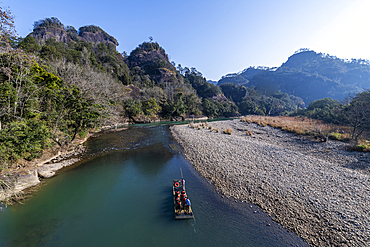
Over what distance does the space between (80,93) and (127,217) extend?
12.0 meters

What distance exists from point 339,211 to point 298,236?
250 centimetres

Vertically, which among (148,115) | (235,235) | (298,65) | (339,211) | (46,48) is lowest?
(235,235)

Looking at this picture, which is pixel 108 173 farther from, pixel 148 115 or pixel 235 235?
pixel 148 115

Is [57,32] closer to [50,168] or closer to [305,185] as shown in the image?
[50,168]

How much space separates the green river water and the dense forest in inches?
135

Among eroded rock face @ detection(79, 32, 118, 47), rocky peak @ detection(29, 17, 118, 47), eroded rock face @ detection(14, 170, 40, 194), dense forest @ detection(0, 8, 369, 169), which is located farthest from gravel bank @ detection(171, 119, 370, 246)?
eroded rock face @ detection(79, 32, 118, 47)

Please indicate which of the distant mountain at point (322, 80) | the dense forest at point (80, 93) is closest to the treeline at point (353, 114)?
the dense forest at point (80, 93)

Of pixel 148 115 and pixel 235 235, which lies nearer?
pixel 235 235

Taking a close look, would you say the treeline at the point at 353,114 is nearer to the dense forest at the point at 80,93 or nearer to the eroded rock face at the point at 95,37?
the dense forest at the point at 80,93

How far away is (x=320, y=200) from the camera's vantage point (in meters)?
6.47

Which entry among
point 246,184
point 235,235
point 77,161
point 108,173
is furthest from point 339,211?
point 77,161

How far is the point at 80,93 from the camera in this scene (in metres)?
12.5

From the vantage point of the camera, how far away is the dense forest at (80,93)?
320 inches

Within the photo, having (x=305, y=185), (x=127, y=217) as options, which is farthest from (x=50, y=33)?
(x=305, y=185)
